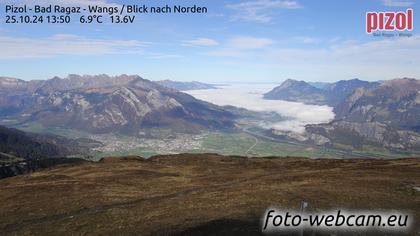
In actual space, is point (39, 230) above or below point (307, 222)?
below

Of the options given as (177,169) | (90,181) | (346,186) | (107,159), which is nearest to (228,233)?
(346,186)

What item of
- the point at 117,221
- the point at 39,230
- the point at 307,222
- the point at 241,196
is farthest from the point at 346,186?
the point at 39,230

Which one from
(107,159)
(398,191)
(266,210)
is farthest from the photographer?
(107,159)

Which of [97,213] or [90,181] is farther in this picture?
[90,181]

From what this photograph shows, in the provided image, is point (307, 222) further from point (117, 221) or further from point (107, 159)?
point (107, 159)

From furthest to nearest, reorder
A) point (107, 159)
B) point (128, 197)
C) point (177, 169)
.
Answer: point (107, 159), point (177, 169), point (128, 197)

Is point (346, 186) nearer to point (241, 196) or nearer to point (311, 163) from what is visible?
point (241, 196)

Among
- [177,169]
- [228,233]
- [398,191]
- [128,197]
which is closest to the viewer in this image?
[228,233]

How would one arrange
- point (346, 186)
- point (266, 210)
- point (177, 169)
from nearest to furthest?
point (266, 210) → point (346, 186) → point (177, 169)

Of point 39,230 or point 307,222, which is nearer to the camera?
point 307,222
